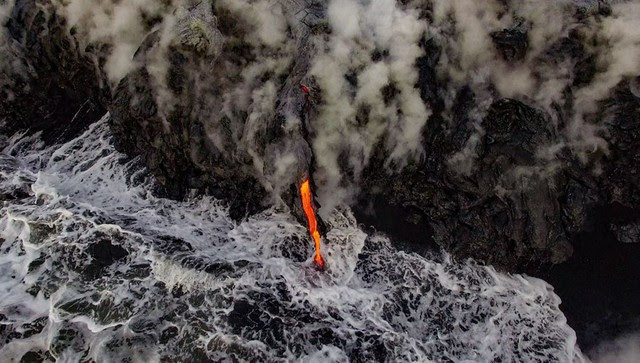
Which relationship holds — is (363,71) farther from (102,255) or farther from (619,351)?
(619,351)

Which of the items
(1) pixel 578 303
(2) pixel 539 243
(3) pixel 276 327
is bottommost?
(3) pixel 276 327

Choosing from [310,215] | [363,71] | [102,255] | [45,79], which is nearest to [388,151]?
[363,71]

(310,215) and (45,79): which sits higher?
(45,79)

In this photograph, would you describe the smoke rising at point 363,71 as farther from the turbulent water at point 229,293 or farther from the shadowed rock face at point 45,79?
the shadowed rock face at point 45,79

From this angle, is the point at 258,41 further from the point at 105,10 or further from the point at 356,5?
the point at 105,10

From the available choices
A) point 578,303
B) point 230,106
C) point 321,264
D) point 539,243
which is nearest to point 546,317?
point 578,303

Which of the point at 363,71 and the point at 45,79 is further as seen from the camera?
the point at 45,79

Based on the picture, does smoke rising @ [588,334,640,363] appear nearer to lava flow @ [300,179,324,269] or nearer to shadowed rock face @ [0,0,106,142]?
lava flow @ [300,179,324,269]
